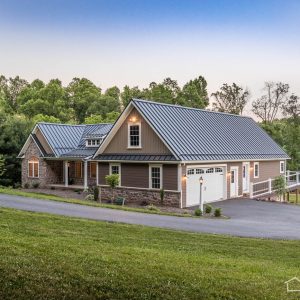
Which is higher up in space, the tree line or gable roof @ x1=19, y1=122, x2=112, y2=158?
the tree line

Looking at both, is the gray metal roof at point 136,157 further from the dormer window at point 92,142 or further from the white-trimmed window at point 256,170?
the white-trimmed window at point 256,170

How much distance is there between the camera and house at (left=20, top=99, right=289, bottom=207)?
24.0m

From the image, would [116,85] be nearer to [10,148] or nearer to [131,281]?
[10,148]

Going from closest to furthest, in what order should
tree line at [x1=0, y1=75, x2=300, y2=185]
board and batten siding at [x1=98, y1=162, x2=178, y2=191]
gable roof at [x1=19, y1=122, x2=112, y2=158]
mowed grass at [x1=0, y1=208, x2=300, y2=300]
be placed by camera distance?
mowed grass at [x1=0, y1=208, x2=300, y2=300]
board and batten siding at [x1=98, y1=162, x2=178, y2=191]
gable roof at [x1=19, y1=122, x2=112, y2=158]
tree line at [x1=0, y1=75, x2=300, y2=185]

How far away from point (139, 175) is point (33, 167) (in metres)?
12.9

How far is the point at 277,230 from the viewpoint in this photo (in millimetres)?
15180

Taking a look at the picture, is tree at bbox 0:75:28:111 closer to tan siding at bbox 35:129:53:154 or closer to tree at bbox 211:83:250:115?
tree at bbox 211:83:250:115

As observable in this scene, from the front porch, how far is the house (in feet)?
0.28

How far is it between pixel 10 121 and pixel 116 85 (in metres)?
39.8

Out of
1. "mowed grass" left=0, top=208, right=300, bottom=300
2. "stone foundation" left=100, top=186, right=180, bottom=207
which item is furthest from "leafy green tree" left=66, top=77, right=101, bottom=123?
"mowed grass" left=0, top=208, right=300, bottom=300

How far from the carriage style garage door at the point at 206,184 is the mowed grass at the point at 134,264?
37.7ft

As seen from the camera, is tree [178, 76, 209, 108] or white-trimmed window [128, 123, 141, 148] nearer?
white-trimmed window [128, 123, 141, 148]

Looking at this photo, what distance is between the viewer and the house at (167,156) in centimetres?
2400

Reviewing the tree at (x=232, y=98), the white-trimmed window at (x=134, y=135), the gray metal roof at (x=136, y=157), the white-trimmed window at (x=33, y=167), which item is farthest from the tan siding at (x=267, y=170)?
the tree at (x=232, y=98)
